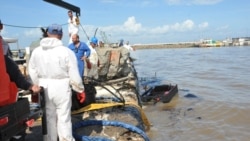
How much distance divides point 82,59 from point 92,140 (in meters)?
2.84

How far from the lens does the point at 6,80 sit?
11.5 ft

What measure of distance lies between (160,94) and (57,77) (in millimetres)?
10955

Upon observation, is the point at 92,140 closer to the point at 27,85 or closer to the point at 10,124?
the point at 27,85

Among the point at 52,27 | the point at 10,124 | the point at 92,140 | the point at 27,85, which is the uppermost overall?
the point at 52,27

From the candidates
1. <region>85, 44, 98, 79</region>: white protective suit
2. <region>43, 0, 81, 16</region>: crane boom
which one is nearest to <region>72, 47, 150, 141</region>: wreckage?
<region>85, 44, 98, 79</region>: white protective suit

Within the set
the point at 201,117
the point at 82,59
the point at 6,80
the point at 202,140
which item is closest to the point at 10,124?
the point at 6,80

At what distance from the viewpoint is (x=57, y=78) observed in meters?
4.70

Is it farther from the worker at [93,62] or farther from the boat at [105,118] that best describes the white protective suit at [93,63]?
the boat at [105,118]

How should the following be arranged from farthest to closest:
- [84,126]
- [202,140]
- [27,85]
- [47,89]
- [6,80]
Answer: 1. [202,140]
2. [84,126]
3. [47,89]
4. [27,85]
5. [6,80]

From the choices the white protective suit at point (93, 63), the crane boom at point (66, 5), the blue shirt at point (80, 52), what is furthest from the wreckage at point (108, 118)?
the crane boom at point (66, 5)

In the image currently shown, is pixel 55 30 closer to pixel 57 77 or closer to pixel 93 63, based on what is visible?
pixel 57 77

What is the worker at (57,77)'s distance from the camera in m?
4.66

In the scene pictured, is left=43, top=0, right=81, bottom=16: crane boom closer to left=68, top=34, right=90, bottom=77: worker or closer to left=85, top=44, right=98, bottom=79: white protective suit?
left=68, top=34, right=90, bottom=77: worker

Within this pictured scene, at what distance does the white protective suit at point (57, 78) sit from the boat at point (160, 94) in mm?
10140
